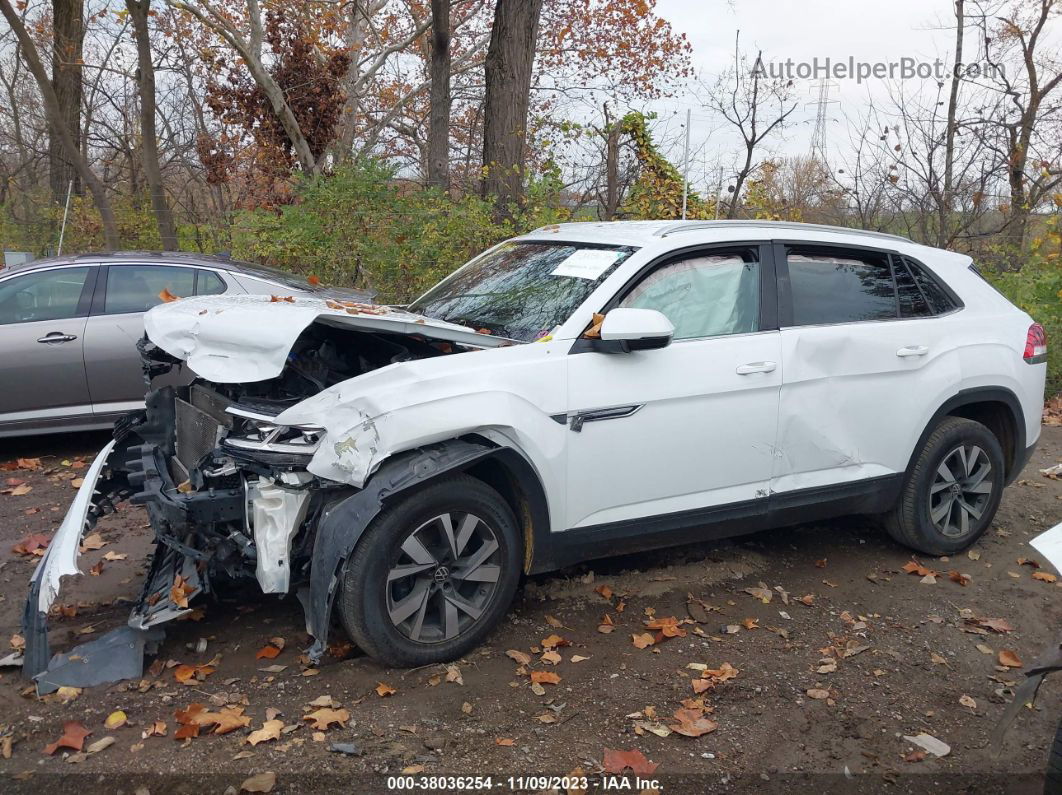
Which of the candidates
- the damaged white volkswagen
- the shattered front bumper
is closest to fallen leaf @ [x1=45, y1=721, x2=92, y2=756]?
the shattered front bumper

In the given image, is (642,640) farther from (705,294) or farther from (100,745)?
(100,745)

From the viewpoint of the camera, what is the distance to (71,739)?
3189 millimetres

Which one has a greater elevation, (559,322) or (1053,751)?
(559,322)

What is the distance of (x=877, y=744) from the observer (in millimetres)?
3332

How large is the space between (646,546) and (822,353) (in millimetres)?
1354

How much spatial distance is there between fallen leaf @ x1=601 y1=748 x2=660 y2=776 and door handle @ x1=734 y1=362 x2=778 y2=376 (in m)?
1.87

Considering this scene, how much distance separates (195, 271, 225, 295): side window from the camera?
23.7 ft

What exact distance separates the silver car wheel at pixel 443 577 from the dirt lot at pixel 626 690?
0.21 meters

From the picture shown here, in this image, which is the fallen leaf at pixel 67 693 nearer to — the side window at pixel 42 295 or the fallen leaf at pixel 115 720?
the fallen leaf at pixel 115 720

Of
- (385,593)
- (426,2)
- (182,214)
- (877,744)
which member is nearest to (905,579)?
(877,744)

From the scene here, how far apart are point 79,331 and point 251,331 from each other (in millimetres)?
3959

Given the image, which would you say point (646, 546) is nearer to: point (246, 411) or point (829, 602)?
point (829, 602)

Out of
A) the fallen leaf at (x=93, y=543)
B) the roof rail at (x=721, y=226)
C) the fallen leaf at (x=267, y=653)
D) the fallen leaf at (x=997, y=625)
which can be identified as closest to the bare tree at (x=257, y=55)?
the fallen leaf at (x=93, y=543)

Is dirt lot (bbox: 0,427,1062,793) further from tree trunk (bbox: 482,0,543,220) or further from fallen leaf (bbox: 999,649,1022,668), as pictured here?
tree trunk (bbox: 482,0,543,220)
